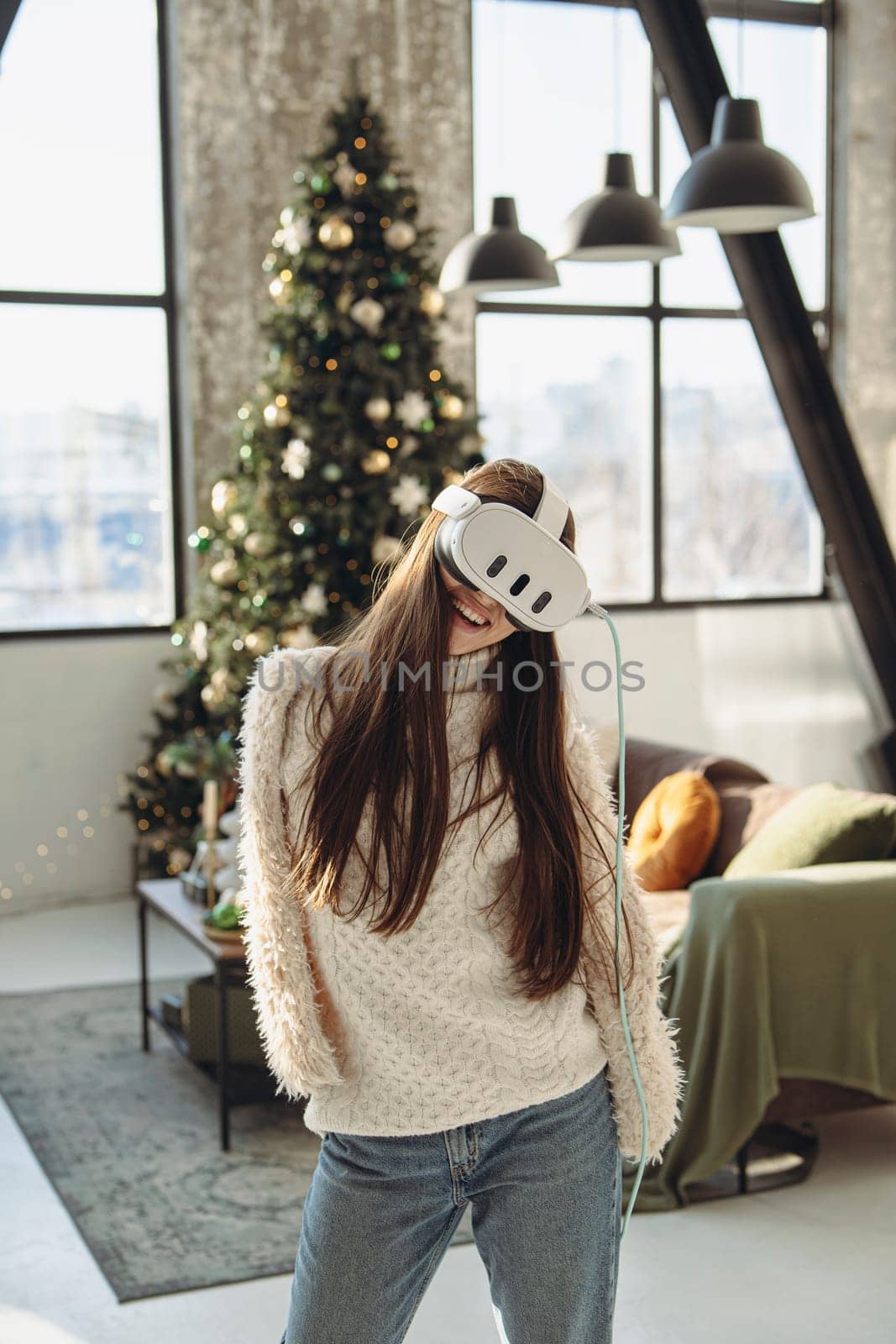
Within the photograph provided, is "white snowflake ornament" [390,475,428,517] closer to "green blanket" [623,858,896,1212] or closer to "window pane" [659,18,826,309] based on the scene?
"green blanket" [623,858,896,1212]

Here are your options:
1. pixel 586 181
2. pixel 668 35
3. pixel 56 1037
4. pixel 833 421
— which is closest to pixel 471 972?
pixel 56 1037

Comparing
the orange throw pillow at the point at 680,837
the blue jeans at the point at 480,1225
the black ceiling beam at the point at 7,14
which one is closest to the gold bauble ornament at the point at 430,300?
the orange throw pillow at the point at 680,837

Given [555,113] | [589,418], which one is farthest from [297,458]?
[555,113]

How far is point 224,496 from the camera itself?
5539 mm

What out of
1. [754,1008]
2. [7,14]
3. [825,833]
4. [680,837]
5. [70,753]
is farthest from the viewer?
[70,753]

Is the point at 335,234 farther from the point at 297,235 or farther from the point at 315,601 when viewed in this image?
the point at 315,601

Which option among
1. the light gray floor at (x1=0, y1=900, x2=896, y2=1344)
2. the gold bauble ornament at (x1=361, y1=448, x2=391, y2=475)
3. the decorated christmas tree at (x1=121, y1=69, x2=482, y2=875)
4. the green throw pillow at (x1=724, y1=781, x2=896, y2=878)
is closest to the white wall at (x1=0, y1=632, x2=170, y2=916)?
the decorated christmas tree at (x1=121, y1=69, x2=482, y2=875)

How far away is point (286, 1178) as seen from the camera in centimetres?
332

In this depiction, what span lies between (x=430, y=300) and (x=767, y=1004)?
3.02 meters

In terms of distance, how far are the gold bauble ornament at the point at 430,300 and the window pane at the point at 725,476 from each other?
7.23 feet

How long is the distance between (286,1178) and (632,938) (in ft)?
7.17

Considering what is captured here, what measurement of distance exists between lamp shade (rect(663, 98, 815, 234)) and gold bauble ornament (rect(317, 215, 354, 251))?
1745 mm

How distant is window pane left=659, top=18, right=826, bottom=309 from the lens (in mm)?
7195

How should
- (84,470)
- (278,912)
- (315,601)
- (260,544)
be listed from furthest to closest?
(84,470) < (260,544) < (315,601) < (278,912)
